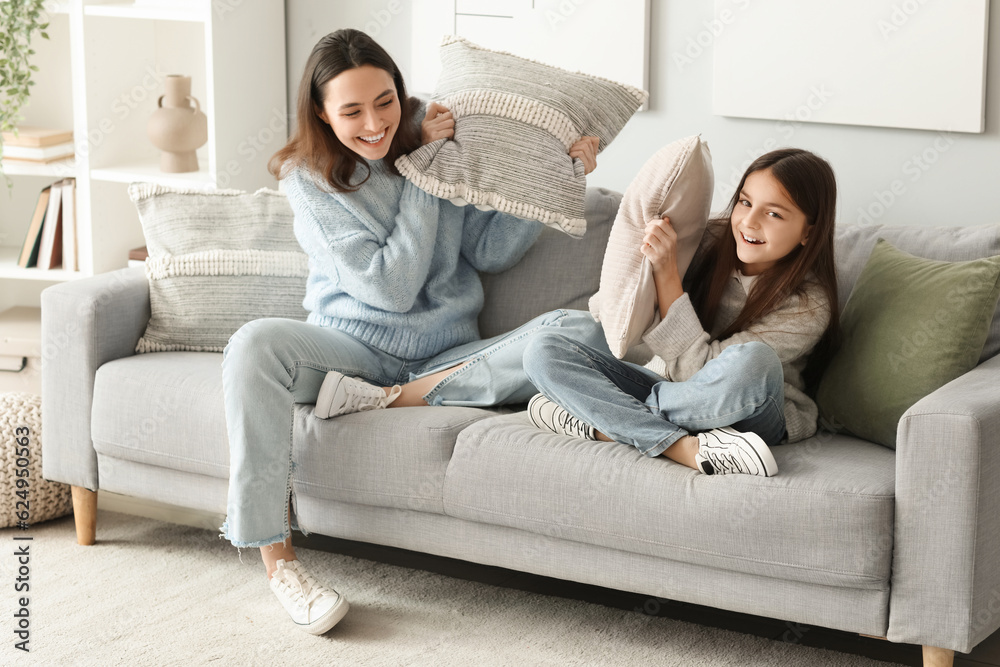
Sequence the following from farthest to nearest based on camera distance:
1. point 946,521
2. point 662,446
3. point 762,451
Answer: point 662,446 → point 762,451 → point 946,521

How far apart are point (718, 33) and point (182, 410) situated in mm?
1526

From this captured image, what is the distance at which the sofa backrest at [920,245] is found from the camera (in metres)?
2.17

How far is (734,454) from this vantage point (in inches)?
73.9

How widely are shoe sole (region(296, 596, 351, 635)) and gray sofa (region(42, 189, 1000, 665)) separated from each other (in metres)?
0.17

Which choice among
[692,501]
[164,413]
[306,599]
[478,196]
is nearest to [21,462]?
[164,413]

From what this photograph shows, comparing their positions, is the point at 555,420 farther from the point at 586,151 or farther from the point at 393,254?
the point at 586,151

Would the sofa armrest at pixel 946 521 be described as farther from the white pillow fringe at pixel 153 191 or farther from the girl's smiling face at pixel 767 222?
the white pillow fringe at pixel 153 191

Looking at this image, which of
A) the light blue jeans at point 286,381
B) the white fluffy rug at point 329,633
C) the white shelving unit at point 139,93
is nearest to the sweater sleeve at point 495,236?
the light blue jeans at point 286,381

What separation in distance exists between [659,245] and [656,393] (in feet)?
0.88

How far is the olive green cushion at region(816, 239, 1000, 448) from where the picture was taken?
1.98m

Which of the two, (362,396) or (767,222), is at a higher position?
(767,222)

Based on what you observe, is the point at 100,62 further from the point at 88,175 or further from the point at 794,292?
the point at 794,292

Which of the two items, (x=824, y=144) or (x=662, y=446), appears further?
(x=824, y=144)

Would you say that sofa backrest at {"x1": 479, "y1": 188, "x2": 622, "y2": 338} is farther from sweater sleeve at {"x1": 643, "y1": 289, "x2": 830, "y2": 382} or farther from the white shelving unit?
the white shelving unit
